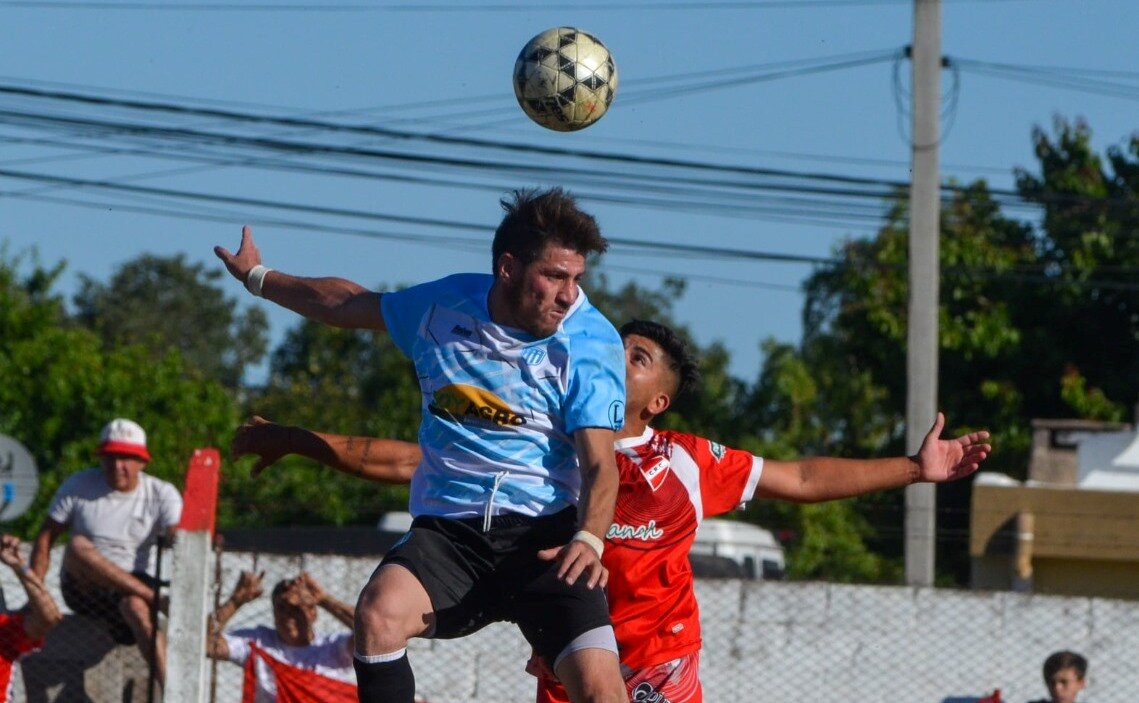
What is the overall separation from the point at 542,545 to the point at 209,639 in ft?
15.2

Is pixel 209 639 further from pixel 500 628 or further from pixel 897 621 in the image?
pixel 897 621

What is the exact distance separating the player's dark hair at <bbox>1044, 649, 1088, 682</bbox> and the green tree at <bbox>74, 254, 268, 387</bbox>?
50.2 m

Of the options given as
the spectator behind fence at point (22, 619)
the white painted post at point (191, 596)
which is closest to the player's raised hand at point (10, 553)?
the spectator behind fence at point (22, 619)

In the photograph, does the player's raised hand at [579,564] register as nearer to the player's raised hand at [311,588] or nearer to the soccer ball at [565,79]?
the soccer ball at [565,79]

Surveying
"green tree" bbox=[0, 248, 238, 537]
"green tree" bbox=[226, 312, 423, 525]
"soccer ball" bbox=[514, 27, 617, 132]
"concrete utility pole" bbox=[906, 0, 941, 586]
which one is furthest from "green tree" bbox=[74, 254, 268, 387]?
"soccer ball" bbox=[514, 27, 617, 132]

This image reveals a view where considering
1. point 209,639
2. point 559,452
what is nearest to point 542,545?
point 559,452

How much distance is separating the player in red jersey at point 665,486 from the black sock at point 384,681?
43.8 inches

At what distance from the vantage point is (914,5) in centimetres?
1672

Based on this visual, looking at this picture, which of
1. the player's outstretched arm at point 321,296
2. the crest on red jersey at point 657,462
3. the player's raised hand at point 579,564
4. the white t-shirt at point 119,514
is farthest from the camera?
the white t-shirt at point 119,514

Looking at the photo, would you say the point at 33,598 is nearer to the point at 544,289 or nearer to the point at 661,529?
the point at 661,529

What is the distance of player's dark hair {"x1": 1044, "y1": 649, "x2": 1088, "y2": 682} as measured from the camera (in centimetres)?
897

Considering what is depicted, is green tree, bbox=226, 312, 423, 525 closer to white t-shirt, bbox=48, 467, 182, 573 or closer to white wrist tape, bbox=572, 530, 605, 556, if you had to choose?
white t-shirt, bbox=48, 467, 182, 573

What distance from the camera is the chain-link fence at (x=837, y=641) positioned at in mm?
9805

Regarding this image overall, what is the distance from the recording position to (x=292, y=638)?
29.8 feet
